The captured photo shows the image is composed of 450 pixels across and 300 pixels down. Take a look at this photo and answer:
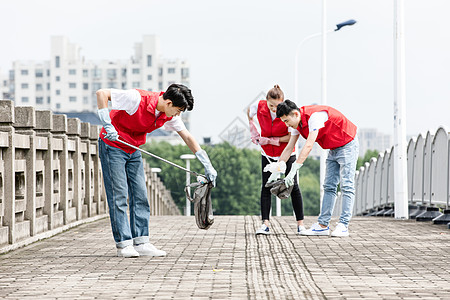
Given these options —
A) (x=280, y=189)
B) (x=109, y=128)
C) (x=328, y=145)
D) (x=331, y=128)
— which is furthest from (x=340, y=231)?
(x=109, y=128)

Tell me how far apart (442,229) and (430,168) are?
12.1ft

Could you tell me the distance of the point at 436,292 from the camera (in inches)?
244

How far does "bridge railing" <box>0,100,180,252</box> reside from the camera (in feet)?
30.9

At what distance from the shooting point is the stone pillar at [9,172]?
9.27 meters

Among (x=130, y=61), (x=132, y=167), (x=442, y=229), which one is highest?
(x=130, y=61)

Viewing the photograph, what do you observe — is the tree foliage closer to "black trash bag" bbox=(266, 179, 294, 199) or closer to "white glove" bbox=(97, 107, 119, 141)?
"black trash bag" bbox=(266, 179, 294, 199)

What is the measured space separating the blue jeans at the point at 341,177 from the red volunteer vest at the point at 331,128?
0.12 metres

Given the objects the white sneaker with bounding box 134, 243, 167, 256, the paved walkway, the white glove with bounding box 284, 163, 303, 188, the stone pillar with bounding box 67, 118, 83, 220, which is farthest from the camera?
the stone pillar with bounding box 67, 118, 83, 220

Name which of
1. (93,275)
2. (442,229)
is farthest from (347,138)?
(93,275)

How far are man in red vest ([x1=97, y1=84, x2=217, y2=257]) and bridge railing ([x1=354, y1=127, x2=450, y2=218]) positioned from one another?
6.42 meters

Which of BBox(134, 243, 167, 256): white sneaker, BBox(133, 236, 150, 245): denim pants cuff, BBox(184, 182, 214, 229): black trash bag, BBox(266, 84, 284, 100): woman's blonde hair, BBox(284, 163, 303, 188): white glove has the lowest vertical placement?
BBox(134, 243, 167, 256): white sneaker

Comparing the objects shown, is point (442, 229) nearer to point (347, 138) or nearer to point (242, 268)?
point (347, 138)

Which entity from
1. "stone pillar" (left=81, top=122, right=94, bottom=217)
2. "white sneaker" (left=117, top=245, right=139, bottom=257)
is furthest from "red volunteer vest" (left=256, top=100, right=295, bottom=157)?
"stone pillar" (left=81, top=122, right=94, bottom=217)

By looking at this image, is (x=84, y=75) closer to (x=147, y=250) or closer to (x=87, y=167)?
(x=87, y=167)
